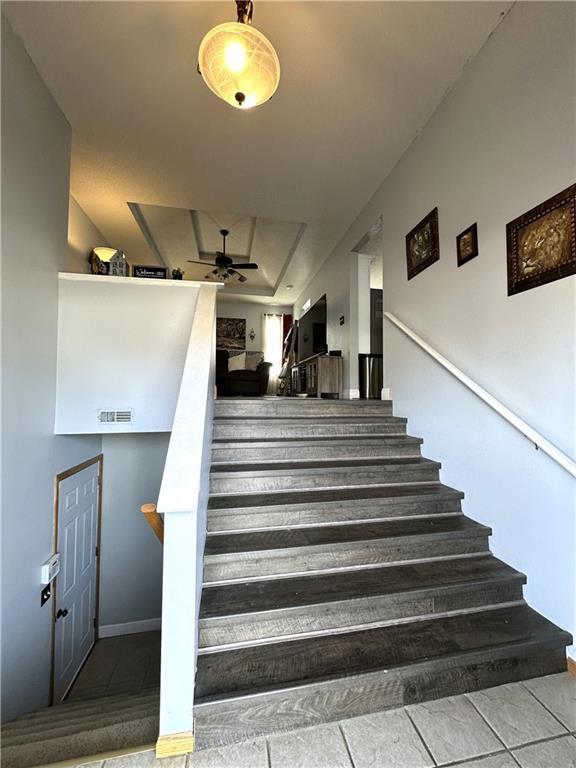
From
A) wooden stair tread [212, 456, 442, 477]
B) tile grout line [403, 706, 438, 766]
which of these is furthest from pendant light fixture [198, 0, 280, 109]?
tile grout line [403, 706, 438, 766]

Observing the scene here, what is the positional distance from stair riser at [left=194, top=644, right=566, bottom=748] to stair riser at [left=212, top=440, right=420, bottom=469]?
126cm

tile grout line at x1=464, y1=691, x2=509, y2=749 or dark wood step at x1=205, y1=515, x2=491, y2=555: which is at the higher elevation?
dark wood step at x1=205, y1=515, x2=491, y2=555

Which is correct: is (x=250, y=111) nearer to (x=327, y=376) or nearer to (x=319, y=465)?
(x=319, y=465)

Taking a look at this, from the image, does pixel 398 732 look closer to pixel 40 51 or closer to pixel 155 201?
pixel 40 51

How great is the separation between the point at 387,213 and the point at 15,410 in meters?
3.62

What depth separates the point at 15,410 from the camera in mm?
1935

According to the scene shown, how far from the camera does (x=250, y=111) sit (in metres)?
2.54

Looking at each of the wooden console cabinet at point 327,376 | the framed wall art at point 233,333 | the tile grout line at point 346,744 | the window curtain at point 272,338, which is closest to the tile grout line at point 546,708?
the tile grout line at point 346,744

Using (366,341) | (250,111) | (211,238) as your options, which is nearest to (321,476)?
(366,341)

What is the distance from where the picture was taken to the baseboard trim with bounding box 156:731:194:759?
1.09 metres

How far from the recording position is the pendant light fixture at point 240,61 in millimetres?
1427

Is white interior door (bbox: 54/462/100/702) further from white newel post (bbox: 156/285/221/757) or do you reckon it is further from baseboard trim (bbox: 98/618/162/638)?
white newel post (bbox: 156/285/221/757)

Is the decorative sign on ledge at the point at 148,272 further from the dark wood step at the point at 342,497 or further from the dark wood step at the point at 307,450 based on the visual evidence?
the dark wood step at the point at 342,497

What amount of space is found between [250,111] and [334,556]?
3.23m
